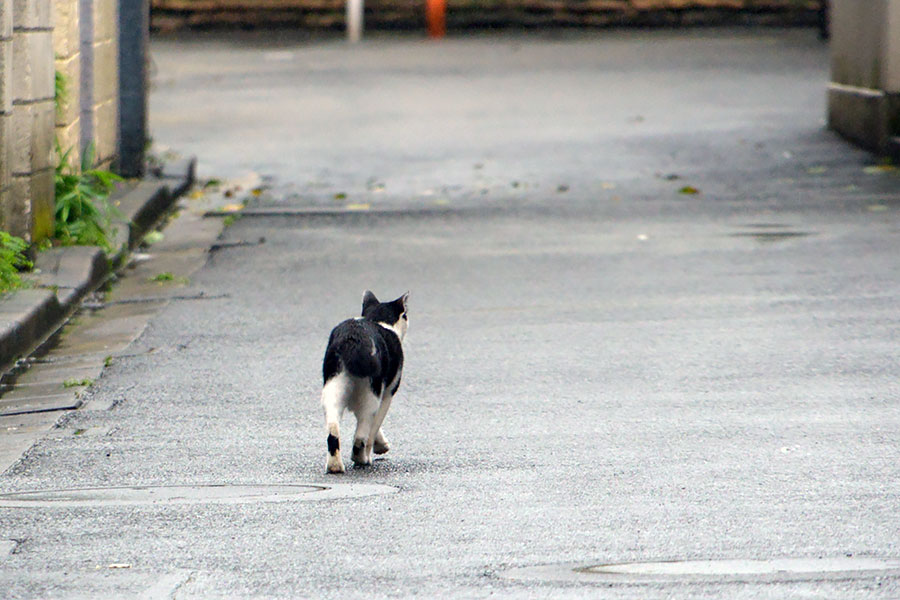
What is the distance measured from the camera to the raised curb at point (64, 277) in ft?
27.7

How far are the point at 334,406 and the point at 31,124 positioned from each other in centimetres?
521

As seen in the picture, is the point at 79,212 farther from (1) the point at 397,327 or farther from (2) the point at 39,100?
(1) the point at 397,327

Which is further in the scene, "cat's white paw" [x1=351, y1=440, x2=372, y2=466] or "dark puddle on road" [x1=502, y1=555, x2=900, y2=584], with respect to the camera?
"cat's white paw" [x1=351, y1=440, x2=372, y2=466]

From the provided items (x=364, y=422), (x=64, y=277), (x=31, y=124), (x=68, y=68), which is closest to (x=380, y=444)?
(x=364, y=422)

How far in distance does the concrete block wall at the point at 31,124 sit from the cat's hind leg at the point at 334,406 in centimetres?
458

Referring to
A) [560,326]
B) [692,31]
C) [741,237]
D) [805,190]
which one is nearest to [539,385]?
[560,326]

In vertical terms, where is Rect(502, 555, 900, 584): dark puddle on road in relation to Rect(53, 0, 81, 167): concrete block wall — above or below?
below

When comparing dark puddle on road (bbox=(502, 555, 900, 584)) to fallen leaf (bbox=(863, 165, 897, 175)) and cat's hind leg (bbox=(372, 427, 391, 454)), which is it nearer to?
cat's hind leg (bbox=(372, 427, 391, 454))

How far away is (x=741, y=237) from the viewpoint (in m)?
11.9

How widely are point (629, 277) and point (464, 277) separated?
3.63ft

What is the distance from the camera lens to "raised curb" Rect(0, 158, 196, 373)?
845 centimetres

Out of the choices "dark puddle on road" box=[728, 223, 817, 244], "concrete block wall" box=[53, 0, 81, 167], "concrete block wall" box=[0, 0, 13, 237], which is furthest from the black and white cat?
"concrete block wall" box=[53, 0, 81, 167]

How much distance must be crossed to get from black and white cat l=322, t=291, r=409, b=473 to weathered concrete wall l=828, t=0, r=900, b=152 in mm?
10413

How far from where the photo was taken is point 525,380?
25.3 ft
